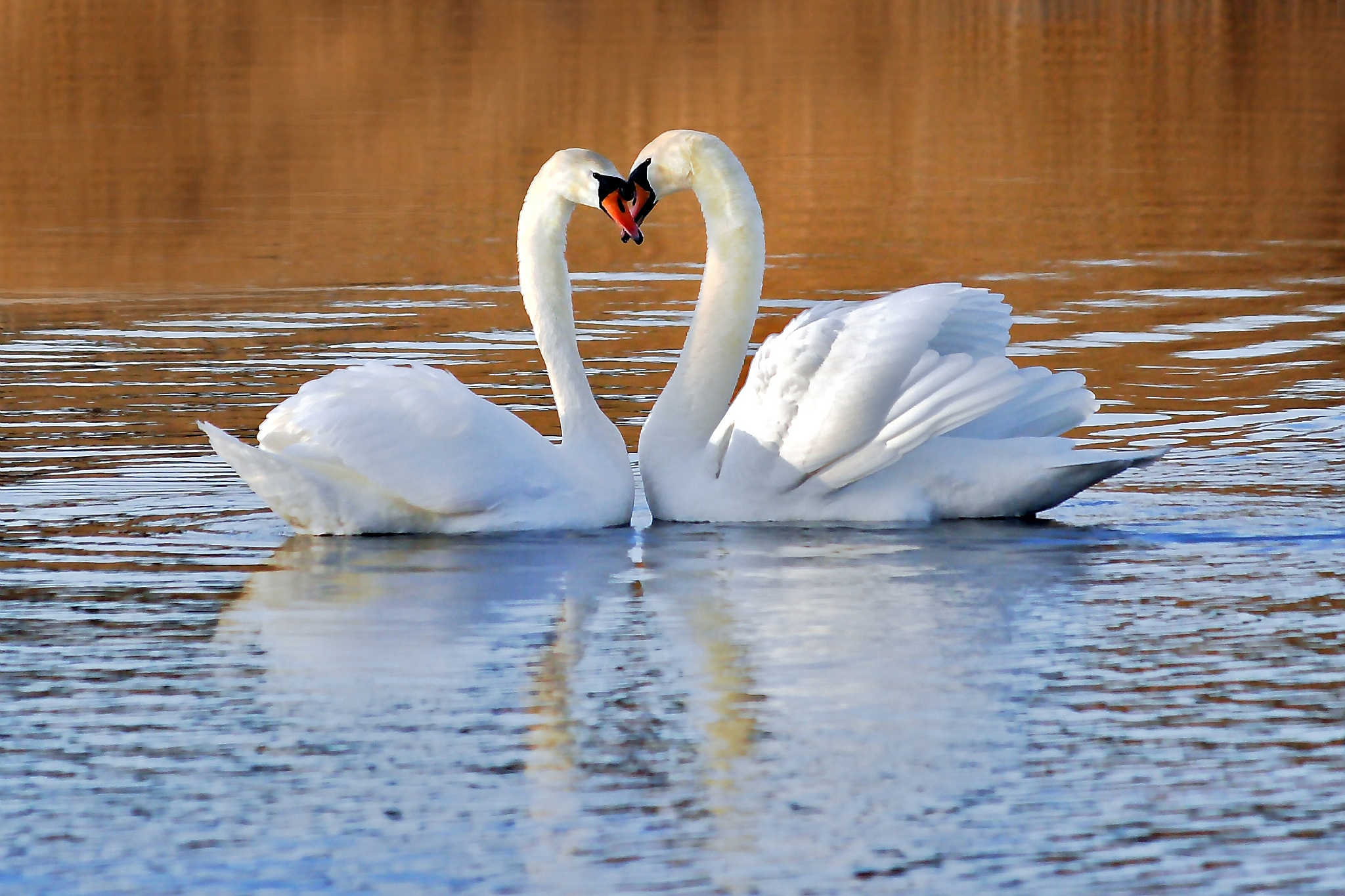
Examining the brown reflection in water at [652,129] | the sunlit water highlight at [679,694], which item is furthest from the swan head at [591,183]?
the brown reflection in water at [652,129]

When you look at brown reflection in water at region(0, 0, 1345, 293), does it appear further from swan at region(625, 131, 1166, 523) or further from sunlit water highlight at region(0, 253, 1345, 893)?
sunlit water highlight at region(0, 253, 1345, 893)

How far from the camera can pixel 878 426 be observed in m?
9.27

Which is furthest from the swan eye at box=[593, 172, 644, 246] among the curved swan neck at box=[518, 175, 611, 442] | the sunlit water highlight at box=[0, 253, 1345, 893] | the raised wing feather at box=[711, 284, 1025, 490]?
the sunlit water highlight at box=[0, 253, 1345, 893]

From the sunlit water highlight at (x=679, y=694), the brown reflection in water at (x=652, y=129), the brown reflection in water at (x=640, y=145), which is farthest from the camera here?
the brown reflection in water at (x=652, y=129)

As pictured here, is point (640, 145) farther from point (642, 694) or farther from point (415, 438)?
point (642, 694)

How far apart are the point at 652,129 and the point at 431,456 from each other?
23.1 meters

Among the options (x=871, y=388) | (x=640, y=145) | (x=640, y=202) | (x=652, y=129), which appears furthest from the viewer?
(x=652, y=129)

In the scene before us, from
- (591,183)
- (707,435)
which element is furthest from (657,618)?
(591,183)

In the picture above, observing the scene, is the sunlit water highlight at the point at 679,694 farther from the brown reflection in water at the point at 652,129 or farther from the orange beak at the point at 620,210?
the brown reflection in water at the point at 652,129

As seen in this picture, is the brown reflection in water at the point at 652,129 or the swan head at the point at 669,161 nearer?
the swan head at the point at 669,161

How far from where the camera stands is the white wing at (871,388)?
364 inches

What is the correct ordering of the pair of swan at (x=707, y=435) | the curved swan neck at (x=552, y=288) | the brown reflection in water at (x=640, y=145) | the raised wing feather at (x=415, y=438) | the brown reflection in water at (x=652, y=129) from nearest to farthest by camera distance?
the raised wing feather at (x=415, y=438), the pair of swan at (x=707, y=435), the curved swan neck at (x=552, y=288), the brown reflection in water at (x=640, y=145), the brown reflection in water at (x=652, y=129)

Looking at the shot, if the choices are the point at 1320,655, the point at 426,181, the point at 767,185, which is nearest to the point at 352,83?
the point at 426,181

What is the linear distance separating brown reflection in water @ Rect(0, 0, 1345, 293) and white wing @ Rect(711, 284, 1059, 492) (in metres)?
8.76
